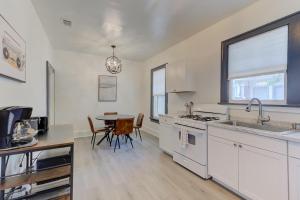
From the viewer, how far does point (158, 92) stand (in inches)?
221

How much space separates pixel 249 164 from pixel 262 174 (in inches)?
6.3

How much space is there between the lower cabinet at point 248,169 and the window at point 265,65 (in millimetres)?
816

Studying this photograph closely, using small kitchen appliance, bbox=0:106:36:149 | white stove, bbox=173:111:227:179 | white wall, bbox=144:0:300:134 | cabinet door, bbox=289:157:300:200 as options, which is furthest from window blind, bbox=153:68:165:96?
small kitchen appliance, bbox=0:106:36:149

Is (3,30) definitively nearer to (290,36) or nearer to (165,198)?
(165,198)

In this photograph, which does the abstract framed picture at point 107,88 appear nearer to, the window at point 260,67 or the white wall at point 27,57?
the white wall at point 27,57

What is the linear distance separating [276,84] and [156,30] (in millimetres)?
2445

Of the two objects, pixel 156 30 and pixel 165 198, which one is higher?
pixel 156 30

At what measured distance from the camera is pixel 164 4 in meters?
2.58

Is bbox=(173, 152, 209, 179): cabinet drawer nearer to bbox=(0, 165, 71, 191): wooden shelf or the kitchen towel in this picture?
the kitchen towel

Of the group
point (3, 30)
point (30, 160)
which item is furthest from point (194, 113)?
point (3, 30)

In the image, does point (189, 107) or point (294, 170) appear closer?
point (294, 170)

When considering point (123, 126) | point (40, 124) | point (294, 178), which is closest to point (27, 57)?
point (40, 124)

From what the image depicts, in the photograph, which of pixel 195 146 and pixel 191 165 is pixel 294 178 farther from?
pixel 191 165

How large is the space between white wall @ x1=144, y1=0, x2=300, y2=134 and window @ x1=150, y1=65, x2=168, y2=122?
52cm
